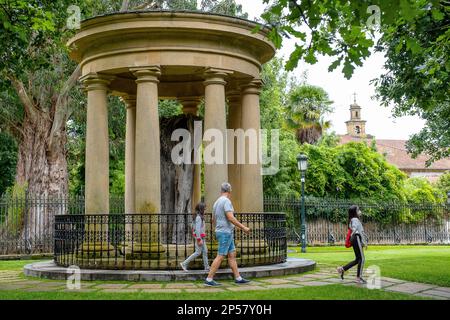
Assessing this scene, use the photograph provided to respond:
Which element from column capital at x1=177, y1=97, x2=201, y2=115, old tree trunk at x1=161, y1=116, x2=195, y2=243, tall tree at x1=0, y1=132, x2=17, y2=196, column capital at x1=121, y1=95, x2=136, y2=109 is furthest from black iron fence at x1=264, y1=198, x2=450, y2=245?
tall tree at x1=0, y1=132, x2=17, y2=196

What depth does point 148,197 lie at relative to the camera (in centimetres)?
1147

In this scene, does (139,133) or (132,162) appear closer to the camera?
(139,133)

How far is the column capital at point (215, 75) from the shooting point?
1207cm

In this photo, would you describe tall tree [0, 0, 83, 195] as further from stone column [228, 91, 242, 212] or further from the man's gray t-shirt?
the man's gray t-shirt

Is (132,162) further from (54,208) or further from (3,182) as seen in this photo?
(3,182)

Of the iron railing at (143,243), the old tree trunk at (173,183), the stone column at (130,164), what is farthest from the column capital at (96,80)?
the iron railing at (143,243)

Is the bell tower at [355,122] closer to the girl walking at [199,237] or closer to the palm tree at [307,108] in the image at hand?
the palm tree at [307,108]

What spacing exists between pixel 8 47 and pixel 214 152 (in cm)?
498

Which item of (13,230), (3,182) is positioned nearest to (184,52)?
(13,230)

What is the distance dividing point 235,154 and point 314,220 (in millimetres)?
16948

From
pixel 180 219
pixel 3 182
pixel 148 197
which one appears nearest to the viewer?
pixel 148 197

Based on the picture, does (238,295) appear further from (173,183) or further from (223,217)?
(173,183)

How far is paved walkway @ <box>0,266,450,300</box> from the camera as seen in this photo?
8.84 m

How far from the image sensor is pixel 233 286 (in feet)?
30.5
